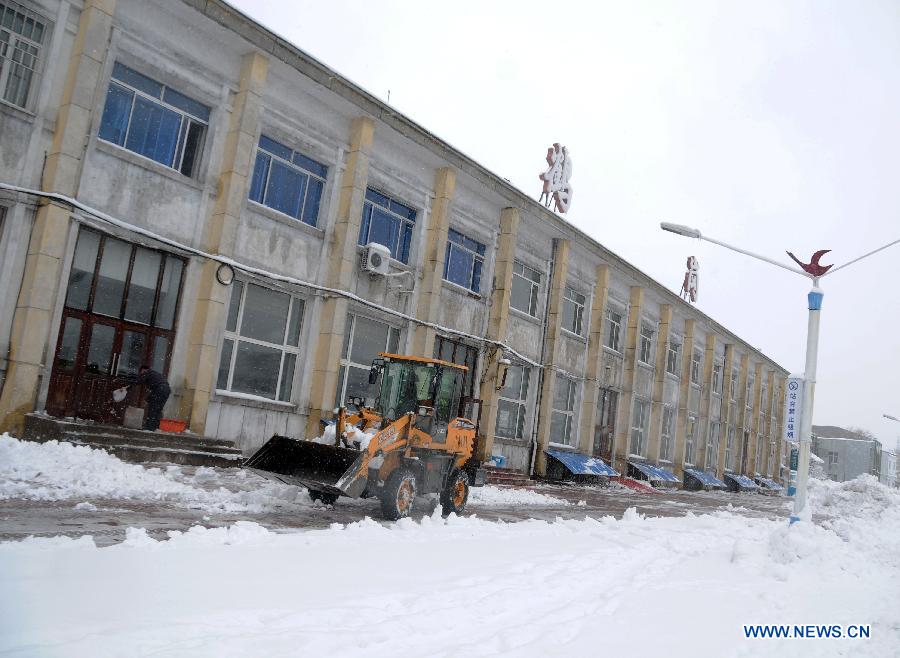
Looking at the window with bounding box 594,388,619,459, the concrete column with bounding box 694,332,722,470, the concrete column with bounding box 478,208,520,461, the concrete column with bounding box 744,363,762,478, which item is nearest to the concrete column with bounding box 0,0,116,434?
the concrete column with bounding box 478,208,520,461

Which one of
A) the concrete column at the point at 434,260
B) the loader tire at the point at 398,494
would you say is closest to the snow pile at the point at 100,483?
the loader tire at the point at 398,494

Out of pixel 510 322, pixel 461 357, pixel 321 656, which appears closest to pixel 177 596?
pixel 321 656

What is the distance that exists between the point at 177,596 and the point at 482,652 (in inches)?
87.1

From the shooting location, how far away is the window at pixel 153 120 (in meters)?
13.5

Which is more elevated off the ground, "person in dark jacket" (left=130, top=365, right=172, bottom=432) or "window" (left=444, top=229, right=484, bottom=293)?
"window" (left=444, top=229, right=484, bottom=293)

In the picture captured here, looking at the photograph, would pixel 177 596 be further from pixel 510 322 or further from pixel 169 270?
pixel 510 322

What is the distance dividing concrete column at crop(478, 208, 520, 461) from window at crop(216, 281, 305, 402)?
731 cm

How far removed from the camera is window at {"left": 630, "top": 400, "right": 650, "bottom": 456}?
107ft

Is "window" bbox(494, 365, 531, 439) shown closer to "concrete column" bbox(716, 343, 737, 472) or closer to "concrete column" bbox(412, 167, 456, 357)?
"concrete column" bbox(412, 167, 456, 357)

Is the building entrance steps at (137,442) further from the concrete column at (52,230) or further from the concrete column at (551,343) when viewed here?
the concrete column at (551,343)

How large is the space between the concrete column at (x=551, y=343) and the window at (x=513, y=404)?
25.9 inches

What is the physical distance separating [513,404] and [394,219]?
8756mm

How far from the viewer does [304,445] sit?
10.3 metres

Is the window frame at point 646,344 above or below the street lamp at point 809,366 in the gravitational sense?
→ above
